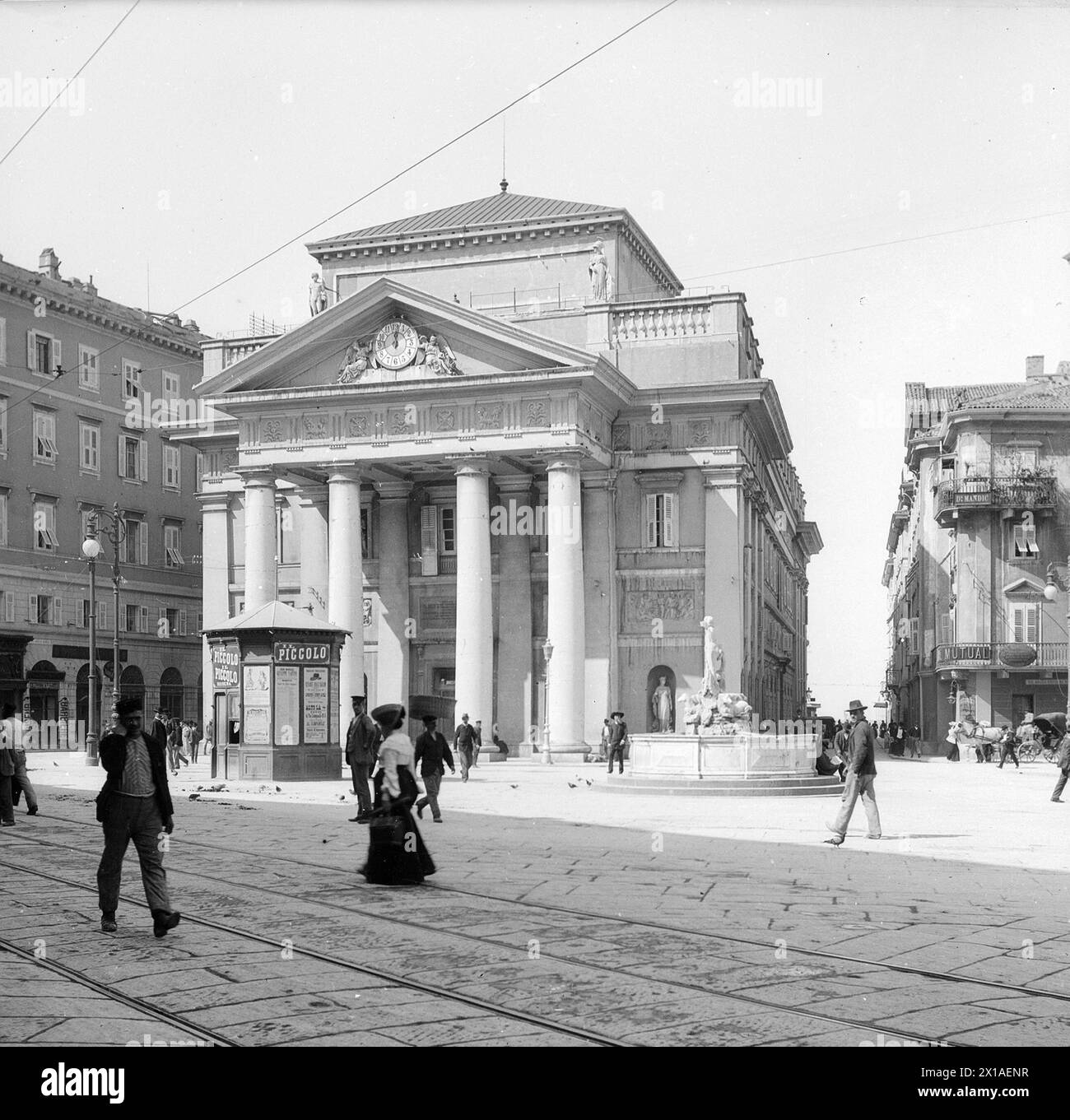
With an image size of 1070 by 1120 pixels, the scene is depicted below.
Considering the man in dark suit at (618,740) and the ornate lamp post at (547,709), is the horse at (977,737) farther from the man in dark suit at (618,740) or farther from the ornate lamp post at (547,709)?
the man in dark suit at (618,740)

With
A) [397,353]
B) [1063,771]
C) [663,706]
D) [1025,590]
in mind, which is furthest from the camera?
[1025,590]

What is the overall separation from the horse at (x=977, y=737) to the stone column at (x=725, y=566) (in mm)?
9839

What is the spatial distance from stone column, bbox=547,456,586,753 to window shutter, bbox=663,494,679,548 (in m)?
4.15

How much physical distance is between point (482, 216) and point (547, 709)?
1921 centimetres

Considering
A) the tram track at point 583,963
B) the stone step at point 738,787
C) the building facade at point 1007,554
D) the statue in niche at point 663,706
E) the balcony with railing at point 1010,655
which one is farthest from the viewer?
the building facade at point 1007,554

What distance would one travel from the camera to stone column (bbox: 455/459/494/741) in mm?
46344

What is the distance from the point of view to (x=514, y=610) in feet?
167

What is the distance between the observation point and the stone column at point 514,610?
166 ft

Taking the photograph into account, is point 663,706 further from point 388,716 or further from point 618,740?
point 388,716

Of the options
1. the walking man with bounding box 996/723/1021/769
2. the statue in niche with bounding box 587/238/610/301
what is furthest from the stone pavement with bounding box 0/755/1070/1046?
the statue in niche with bounding box 587/238/610/301

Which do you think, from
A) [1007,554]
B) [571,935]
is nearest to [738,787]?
[571,935]

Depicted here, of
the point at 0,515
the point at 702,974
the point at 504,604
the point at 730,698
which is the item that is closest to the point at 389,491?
the point at 504,604

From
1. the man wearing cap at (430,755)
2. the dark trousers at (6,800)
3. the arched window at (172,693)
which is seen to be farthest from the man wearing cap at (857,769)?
the arched window at (172,693)
